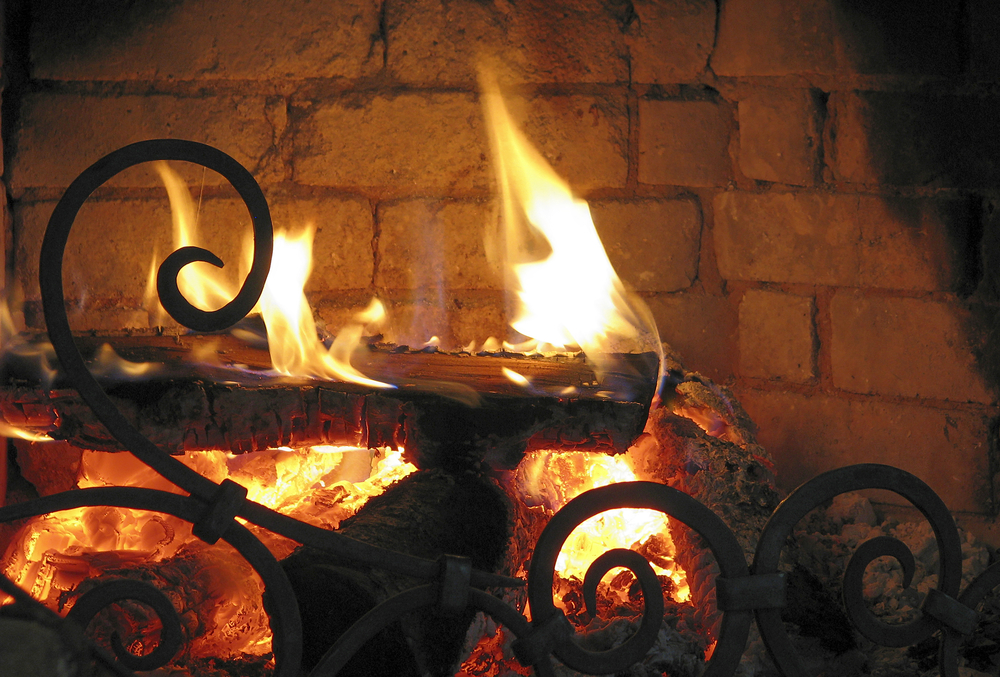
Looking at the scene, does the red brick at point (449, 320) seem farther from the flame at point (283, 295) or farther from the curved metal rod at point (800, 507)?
the curved metal rod at point (800, 507)

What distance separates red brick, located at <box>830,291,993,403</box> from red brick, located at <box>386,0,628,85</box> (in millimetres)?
1105

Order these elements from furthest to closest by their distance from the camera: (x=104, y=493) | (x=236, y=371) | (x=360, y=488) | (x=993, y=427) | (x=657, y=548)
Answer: (x=993, y=427)
(x=360, y=488)
(x=657, y=548)
(x=236, y=371)
(x=104, y=493)

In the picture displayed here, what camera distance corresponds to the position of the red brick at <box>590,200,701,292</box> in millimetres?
2533

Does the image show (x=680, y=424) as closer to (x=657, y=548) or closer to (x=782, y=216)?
(x=657, y=548)

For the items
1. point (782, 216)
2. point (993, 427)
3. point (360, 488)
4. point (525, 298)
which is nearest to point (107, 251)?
point (360, 488)

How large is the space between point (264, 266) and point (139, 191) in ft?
5.81

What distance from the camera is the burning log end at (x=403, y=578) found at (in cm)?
124

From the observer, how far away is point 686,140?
8.21ft

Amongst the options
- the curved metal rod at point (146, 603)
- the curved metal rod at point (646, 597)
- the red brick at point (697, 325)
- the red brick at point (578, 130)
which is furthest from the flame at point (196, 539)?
the red brick at point (578, 130)

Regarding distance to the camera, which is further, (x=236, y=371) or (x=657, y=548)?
(x=657, y=548)

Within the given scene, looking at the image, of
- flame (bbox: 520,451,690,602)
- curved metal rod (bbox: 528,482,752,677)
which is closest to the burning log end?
curved metal rod (bbox: 528,482,752,677)

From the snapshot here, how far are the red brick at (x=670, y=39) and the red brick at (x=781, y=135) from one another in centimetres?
22

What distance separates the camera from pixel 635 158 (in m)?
2.53

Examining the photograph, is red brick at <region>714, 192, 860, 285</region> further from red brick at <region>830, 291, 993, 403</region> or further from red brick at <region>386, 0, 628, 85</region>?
red brick at <region>386, 0, 628, 85</region>
